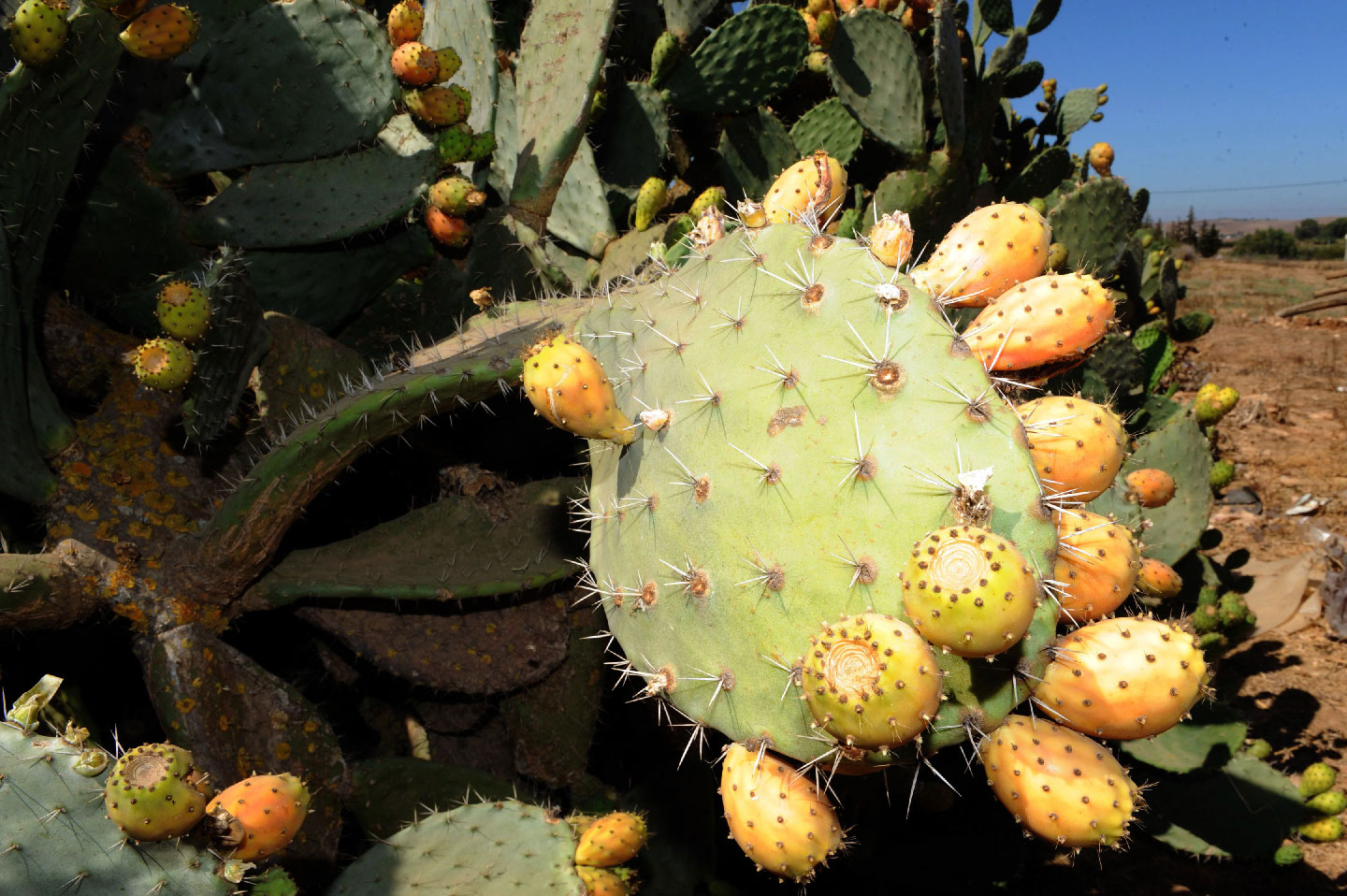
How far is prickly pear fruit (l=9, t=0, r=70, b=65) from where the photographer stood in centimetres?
141

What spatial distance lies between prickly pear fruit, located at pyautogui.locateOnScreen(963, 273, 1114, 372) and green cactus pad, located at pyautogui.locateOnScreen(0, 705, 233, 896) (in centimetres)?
130

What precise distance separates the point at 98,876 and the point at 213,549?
839 millimetres

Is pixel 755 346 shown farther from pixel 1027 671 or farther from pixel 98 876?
pixel 98 876

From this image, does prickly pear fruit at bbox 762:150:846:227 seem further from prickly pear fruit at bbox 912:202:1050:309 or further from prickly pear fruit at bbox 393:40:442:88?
prickly pear fruit at bbox 393:40:442:88

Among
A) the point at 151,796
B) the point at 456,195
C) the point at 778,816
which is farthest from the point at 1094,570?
the point at 456,195

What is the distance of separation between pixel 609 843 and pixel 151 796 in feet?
2.82

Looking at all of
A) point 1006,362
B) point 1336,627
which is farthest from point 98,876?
point 1336,627

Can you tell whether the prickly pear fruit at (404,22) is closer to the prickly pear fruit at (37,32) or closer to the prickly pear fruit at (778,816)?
the prickly pear fruit at (37,32)

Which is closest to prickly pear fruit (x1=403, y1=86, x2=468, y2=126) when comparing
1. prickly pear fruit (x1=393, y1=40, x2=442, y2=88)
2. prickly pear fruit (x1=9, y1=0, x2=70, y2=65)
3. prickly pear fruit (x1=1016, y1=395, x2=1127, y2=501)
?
prickly pear fruit (x1=393, y1=40, x2=442, y2=88)

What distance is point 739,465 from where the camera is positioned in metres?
1.16

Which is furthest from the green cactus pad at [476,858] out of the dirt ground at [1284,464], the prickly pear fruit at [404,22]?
the dirt ground at [1284,464]

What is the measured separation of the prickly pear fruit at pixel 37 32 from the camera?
1412 millimetres

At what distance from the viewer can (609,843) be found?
1.62 meters

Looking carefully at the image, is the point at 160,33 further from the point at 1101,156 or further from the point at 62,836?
the point at 1101,156
